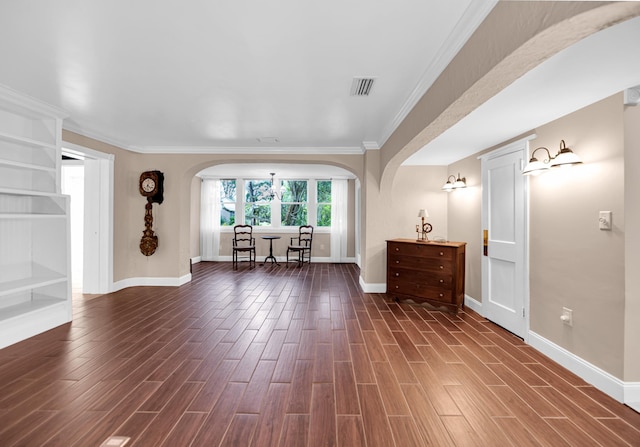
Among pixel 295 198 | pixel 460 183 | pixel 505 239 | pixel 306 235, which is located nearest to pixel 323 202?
pixel 295 198

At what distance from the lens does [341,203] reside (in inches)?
325

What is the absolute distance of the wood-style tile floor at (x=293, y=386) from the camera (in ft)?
5.81

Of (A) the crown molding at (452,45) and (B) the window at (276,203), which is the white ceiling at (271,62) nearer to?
(A) the crown molding at (452,45)

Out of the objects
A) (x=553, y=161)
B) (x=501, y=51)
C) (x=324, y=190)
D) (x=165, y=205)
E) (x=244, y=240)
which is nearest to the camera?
(x=501, y=51)

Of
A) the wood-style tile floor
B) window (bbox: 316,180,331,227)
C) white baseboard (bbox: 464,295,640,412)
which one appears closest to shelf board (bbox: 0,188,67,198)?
the wood-style tile floor

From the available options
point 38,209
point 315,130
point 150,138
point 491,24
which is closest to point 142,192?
point 150,138

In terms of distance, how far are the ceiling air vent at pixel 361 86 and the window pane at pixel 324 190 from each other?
18.5ft

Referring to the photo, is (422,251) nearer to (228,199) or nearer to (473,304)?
(473,304)

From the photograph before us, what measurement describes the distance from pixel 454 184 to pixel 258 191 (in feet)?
18.5

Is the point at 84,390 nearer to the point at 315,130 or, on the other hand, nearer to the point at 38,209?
the point at 38,209

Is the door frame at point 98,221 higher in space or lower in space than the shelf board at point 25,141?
lower

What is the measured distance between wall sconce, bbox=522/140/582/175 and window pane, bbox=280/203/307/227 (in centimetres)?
616

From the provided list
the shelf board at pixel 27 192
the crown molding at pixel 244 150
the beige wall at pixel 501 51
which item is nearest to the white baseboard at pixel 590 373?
the beige wall at pixel 501 51

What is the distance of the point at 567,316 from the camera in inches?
105
